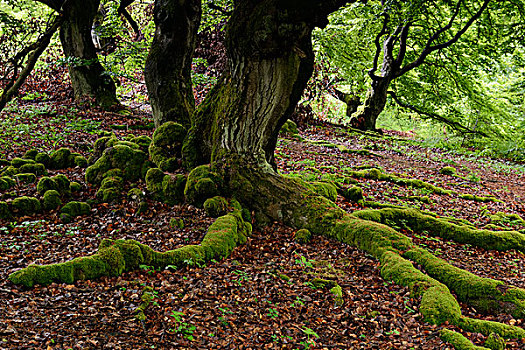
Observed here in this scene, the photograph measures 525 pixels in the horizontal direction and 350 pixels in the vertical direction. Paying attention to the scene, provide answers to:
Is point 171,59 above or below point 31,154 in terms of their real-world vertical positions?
above

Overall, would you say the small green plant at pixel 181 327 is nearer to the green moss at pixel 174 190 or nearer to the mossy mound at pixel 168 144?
the green moss at pixel 174 190

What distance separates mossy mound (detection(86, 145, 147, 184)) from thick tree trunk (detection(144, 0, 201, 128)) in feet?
4.64

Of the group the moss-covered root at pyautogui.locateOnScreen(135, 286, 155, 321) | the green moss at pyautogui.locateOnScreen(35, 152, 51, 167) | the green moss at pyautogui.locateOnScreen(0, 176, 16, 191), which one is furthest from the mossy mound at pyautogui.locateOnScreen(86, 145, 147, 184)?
the moss-covered root at pyautogui.locateOnScreen(135, 286, 155, 321)

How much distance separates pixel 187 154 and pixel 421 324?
15.6 feet

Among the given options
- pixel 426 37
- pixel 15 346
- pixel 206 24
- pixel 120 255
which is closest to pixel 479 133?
pixel 426 37

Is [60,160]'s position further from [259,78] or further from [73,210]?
[259,78]

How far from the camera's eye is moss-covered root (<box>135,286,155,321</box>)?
3348 mm

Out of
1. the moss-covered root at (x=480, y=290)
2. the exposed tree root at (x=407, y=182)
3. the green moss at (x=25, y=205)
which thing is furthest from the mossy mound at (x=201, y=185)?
the exposed tree root at (x=407, y=182)

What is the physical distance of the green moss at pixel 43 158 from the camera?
7613 mm

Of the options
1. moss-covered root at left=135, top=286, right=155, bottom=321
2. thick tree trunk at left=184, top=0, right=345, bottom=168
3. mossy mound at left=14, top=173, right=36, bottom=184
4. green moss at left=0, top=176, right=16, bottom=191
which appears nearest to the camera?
moss-covered root at left=135, top=286, right=155, bottom=321

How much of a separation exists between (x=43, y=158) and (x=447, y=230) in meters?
8.20

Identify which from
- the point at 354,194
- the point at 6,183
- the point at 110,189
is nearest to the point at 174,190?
the point at 110,189

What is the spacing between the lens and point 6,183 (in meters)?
6.40

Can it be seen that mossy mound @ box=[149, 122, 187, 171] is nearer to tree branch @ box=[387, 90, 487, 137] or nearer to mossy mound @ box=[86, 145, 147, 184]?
mossy mound @ box=[86, 145, 147, 184]
